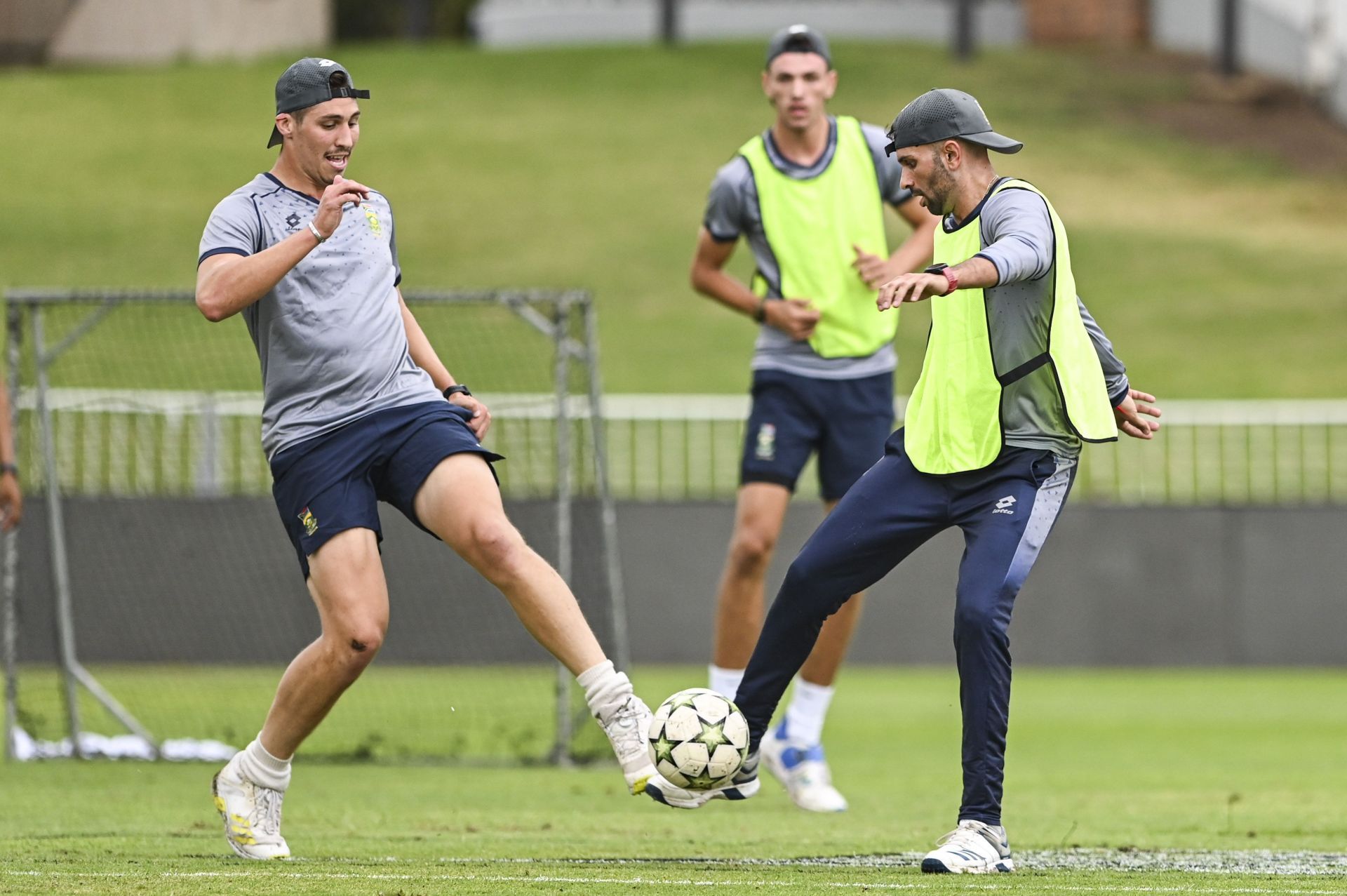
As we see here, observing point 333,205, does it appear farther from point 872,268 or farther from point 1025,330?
point 872,268

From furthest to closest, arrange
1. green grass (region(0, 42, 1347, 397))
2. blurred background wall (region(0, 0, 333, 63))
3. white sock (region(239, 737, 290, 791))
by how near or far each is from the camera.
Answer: blurred background wall (region(0, 0, 333, 63)), green grass (region(0, 42, 1347, 397)), white sock (region(239, 737, 290, 791))

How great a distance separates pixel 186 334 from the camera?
76.2 ft

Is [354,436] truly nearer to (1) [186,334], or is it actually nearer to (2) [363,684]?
(2) [363,684]

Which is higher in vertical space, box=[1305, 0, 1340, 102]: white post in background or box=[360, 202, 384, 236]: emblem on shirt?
box=[1305, 0, 1340, 102]: white post in background

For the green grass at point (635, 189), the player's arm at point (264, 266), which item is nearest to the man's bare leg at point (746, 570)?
the player's arm at point (264, 266)

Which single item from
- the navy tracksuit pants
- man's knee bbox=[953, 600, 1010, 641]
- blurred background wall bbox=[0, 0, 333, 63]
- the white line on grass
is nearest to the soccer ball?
Result: the navy tracksuit pants

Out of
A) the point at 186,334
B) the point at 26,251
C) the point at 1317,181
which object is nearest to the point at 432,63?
the point at 26,251

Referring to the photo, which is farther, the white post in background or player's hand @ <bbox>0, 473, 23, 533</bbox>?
the white post in background

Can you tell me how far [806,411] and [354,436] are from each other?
2.50 meters

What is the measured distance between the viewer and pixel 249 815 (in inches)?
227

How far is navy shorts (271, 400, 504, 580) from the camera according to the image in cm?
568

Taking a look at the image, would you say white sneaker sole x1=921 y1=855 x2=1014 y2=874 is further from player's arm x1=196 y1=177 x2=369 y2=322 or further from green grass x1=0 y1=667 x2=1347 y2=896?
player's arm x1=196 y1=177 x2=369 y2=322

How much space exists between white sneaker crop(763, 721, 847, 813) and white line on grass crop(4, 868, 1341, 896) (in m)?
2.34

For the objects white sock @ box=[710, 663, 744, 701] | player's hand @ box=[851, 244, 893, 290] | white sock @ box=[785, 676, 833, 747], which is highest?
player's hand @ box=[851, 244, 893, 290]
